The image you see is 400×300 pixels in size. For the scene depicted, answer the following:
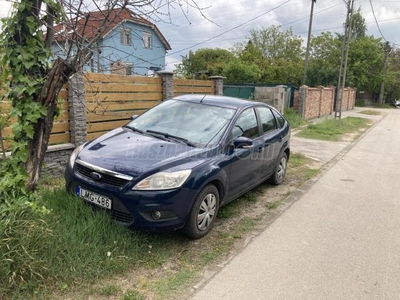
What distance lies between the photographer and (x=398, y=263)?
136 inches

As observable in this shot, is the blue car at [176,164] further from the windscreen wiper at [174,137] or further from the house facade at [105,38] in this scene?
the house facade at [105,38]

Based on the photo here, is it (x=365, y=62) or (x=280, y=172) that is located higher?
(x=365, y=62)

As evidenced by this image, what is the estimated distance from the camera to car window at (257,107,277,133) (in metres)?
5.14

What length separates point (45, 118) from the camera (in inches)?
121

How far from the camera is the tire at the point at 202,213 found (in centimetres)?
349

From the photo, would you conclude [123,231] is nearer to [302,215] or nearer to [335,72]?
[302,215]

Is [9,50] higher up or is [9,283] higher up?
[9,50]

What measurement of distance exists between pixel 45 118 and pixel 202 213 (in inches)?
75.9

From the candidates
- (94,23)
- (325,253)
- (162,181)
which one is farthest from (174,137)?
(325,253)

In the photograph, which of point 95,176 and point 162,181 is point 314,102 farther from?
point 95,176

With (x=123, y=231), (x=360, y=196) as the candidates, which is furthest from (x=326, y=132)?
(x=123, y=231)

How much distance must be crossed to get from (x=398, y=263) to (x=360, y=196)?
2.31 m

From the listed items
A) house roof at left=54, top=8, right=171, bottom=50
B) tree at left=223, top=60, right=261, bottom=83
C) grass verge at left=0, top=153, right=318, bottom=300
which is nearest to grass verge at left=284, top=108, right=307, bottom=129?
tree at left=223, top=60, right=261, bottom=83

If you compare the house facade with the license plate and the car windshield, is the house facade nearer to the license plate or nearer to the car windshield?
the car windshield
